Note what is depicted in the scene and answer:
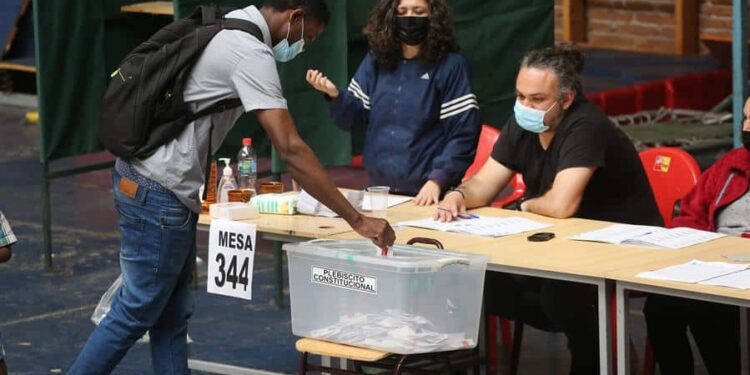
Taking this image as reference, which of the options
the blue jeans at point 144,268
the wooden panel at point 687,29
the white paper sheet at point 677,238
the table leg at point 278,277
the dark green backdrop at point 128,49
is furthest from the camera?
the wooden panel at point 687,29

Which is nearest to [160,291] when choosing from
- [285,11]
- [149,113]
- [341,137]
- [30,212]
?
[149,113]

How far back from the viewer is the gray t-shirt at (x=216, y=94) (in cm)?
484

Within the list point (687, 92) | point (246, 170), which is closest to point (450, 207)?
point (246, 170)

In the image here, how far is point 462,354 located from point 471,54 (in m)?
3.04

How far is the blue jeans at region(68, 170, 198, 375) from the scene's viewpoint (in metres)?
5.07

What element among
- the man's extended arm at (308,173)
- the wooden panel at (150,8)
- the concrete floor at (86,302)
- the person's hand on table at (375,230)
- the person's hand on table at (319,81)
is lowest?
the concrete floor at (86,302)

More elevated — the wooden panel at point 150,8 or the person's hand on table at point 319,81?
the wooden panel at point 150,8

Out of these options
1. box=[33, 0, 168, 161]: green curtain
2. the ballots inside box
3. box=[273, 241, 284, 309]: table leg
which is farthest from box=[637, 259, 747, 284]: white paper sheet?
box=[33, 0, 168, 161]: green curtain

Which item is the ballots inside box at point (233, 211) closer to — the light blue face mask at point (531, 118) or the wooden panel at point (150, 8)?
the light blue face mask at point (531, 118)

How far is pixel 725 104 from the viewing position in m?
12.0

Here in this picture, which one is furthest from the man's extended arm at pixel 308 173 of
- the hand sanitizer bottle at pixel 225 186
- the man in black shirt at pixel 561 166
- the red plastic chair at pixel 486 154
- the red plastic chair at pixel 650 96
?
the red plastic chair at pixel 650 96

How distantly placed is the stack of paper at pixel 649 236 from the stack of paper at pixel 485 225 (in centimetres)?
26

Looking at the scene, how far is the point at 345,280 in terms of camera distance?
4754 mm

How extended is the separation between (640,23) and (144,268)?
11.0m
